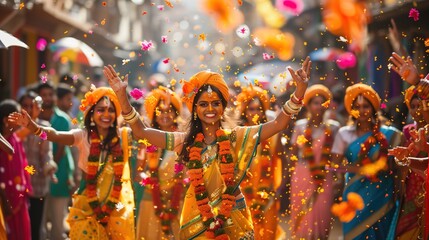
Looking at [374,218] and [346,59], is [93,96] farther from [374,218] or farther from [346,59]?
[346,59]

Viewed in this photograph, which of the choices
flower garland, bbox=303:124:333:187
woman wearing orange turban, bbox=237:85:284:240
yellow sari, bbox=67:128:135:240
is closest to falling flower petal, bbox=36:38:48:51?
woman wearing orange turban, bbox=237:85:284:240

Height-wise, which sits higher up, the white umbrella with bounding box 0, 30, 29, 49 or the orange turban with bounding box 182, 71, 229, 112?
the white umbrella with bounding box 0, 30, 29, 49

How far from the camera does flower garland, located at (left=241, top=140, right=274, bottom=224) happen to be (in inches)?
388

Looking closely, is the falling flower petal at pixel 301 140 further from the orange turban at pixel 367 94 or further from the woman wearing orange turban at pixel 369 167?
the orange turban at pixel 367 94

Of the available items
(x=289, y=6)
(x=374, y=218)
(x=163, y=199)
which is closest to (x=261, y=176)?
(x=163, y=199)

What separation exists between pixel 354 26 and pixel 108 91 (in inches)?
99.7

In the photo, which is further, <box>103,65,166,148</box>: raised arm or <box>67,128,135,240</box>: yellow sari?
<box>67,128,135,240</box>: yellow sari

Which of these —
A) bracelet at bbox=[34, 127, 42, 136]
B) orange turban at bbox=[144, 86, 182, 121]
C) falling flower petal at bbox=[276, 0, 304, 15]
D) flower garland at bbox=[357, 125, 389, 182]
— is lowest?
flower garland at bbox=[357, 125, 389, 182]

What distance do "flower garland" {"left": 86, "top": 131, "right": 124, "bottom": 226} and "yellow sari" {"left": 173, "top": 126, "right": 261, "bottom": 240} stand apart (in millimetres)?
1652

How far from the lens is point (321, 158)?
36.8 ft

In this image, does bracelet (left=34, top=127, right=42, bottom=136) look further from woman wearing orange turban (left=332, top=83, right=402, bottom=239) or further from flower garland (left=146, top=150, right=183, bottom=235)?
woman wearing orange turban (left=332, top=83, right=402, bottom=239)

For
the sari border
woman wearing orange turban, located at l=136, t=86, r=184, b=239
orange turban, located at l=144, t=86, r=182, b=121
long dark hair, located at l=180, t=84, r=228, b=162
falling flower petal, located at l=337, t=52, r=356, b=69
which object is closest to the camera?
long dark hair, located at l=180, t=84, r=228, b=162

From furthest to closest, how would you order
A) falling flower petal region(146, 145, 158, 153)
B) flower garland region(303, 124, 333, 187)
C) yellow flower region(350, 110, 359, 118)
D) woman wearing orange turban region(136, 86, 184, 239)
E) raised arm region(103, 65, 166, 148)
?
flower garland region(303, 124, 333, 187) → yellow flower region(350, 110, 359, 118) → woman wearing orange turban region(136, 86, 184, 239) → falling flower petal region(146, 145, 158, 153) → raised arm region(103, 65, 166, 148)

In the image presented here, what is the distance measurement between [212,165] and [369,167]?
3.02 meters
